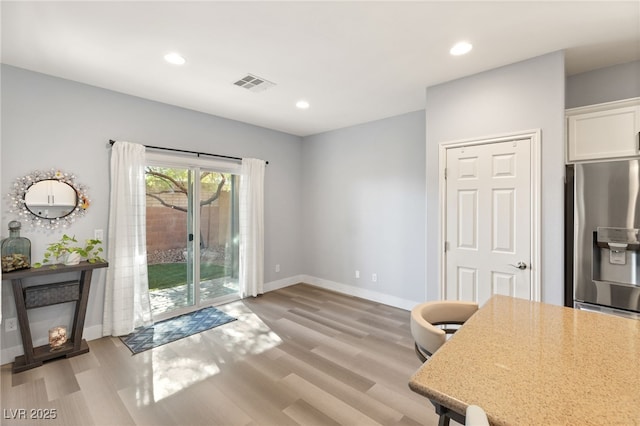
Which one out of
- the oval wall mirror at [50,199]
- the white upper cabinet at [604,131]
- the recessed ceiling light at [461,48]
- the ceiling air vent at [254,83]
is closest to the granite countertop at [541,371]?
the white upper cabinet at [604,131]

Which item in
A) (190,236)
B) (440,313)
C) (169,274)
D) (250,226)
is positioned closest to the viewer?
(440,313)

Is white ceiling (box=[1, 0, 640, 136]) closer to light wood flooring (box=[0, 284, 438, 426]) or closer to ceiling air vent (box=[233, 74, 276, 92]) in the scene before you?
ceiling air vent (box=[233, 74, 276, 92])

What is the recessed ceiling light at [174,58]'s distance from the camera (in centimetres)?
254

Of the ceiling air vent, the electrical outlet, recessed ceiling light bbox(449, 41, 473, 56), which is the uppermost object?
the ceiling air vent

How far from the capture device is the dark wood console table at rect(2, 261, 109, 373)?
2564 mm

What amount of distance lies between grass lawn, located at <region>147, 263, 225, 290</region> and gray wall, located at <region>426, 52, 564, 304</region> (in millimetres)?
3174

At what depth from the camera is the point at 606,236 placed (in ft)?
6.91

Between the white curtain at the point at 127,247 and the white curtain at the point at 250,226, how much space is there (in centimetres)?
142

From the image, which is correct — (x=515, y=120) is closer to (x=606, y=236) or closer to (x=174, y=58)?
(x=606, y=236)

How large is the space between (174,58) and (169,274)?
2.77m

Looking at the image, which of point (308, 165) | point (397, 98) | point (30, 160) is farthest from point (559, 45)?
point (30, 160)

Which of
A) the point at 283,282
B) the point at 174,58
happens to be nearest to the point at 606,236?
the point at 174,58

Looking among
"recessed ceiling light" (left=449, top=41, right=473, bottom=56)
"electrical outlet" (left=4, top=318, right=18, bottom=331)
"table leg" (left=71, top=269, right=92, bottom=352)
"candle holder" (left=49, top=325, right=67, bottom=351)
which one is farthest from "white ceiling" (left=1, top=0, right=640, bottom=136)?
"candle holder" (left=49, top=325, right=67, bottom=351)

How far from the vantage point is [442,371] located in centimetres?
94
